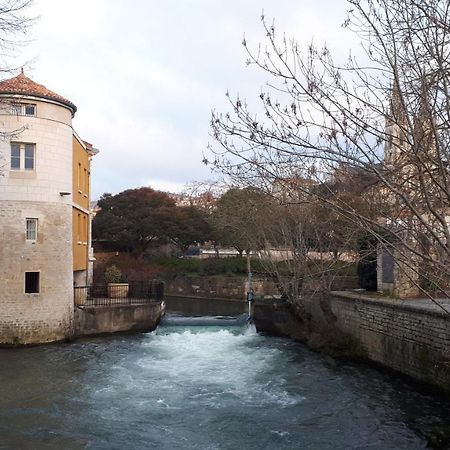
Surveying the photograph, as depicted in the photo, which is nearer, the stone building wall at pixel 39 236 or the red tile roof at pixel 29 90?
the stone building wall at pixel 39 236

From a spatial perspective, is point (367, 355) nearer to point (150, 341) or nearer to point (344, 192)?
point (150, 341)

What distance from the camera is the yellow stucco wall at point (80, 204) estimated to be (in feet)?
70.1

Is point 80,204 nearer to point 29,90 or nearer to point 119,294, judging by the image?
point 119,294

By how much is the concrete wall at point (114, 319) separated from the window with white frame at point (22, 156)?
17.4 feet

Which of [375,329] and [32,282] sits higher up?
[32,282]

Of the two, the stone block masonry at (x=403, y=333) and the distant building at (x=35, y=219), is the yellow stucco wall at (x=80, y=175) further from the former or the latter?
the stone block masonry at (x=403, y=333)

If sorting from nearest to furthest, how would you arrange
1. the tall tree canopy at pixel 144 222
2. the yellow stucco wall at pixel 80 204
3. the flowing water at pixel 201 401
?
the flowing water at pixel 201 401
the yellow stucco wall at pixel 80 204
the tall tree canopy at pixel 144 222

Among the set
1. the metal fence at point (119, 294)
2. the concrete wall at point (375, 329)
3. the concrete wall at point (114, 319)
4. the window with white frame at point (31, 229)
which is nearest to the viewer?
the concrete wall at point (375, 329)

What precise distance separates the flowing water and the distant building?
1226mm

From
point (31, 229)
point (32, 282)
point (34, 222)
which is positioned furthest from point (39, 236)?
point (32, 282)

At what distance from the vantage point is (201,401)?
12.0 metres

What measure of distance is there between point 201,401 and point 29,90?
11931mm

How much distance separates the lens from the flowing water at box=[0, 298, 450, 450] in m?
9.69

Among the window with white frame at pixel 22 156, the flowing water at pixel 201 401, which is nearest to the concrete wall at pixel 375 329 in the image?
the flowing water at pixel 201 401
